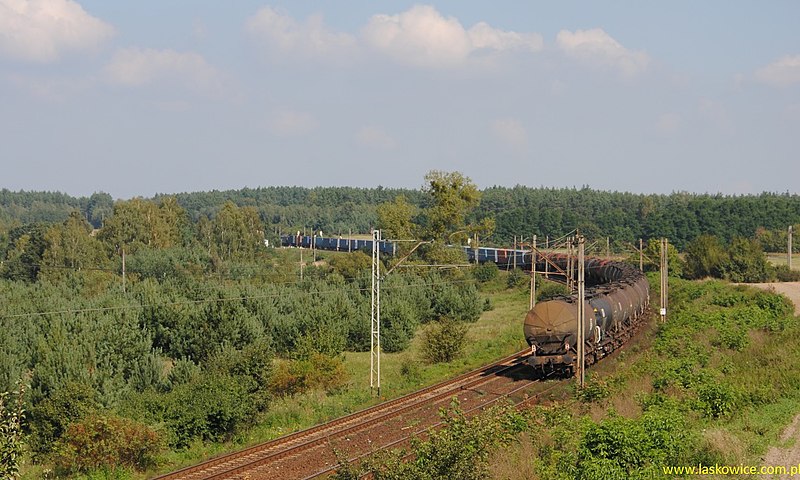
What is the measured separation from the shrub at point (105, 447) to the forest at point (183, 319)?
0.14ft

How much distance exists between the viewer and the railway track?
21.1 m

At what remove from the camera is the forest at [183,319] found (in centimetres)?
2616

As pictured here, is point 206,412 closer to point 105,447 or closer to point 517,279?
point 105,447

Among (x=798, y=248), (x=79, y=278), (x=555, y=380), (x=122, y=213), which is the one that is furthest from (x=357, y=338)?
(x=798, y=248)

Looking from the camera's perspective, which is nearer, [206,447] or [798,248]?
[206,447]

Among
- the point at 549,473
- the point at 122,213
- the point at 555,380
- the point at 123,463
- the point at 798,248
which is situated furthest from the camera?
the point at 798,248

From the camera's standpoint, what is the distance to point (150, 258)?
79062mm

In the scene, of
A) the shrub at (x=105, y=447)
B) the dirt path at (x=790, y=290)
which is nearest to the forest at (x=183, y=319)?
the shrub at (x=105, y=447)

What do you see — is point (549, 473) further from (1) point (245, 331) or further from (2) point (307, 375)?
(1) point (245, 331)

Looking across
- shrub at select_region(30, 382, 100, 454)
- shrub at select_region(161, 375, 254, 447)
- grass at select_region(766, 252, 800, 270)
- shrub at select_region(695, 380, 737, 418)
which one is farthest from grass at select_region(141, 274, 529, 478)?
grass at select_region(766, 252, 800, 270)

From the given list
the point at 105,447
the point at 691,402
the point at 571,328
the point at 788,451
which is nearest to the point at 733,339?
the point at 571,328

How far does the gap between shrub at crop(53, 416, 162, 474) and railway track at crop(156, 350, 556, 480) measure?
2367 mm

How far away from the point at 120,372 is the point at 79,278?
122 ft

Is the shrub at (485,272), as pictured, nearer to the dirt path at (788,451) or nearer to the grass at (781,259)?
the grass at (781,259)
